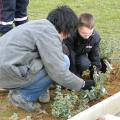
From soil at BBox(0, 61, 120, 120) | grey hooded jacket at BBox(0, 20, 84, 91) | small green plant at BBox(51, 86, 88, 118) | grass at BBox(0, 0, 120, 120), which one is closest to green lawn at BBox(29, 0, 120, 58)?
grass at BBox(0, 0, 120, 120)

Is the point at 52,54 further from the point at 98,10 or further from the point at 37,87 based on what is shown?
the point at 98,10

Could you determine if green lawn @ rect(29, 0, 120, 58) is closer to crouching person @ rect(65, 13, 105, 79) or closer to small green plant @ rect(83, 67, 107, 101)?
crouching person @ rect(65, 13, 105, 79)

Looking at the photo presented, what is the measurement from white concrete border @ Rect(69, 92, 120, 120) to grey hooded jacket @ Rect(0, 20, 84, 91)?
346mm

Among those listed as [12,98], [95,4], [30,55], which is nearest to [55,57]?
[30,55]

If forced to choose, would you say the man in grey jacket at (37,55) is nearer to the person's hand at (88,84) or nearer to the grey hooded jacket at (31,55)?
the grey hooded jacket at (31,55)

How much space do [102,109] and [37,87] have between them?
64 centimetres

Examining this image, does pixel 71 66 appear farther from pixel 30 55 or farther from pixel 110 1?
pixel 110 1

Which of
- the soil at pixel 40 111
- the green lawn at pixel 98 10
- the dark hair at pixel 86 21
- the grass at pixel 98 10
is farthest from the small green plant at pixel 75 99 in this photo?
the green lawn at pixel 98 10

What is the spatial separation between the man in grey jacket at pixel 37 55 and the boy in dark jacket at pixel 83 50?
492 millimetres

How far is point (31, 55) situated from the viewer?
14.4ft

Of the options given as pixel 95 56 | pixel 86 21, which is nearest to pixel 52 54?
pixel 86 21

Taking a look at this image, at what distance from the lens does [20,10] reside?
6.29m

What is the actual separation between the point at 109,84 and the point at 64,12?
1231mm

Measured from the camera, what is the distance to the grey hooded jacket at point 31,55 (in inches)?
169
